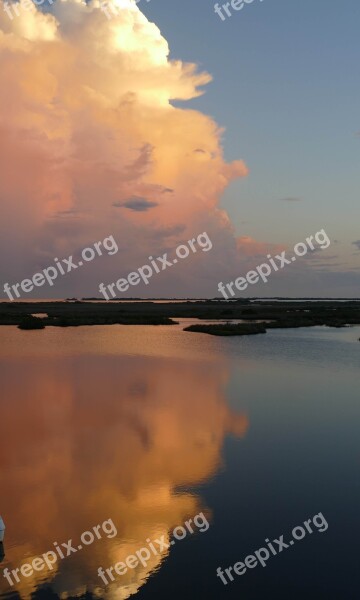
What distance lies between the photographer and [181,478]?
12898mm

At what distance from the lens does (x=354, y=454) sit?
14836 millimetres

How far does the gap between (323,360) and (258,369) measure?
21.3 feet

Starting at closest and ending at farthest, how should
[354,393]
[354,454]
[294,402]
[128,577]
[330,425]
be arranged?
[128,577] → [354,454] → [330,425] → [294,402] → [354,393]

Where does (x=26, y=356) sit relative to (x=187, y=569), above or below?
above

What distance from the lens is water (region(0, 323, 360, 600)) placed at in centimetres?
859

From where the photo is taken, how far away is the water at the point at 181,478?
859 cm

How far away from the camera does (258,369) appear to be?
104ft

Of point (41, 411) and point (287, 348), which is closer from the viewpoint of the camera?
point (41, 411)

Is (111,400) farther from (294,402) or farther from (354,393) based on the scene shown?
(354,393)

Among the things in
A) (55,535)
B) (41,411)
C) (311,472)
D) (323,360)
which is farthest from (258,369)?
(55,535)

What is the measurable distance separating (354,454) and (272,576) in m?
7.10

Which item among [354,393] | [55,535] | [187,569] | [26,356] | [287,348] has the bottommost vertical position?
[187,569]

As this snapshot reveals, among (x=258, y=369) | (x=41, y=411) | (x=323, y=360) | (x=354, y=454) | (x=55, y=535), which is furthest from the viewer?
(x=323, y=360)

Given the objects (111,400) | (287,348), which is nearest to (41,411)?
(111,400)
